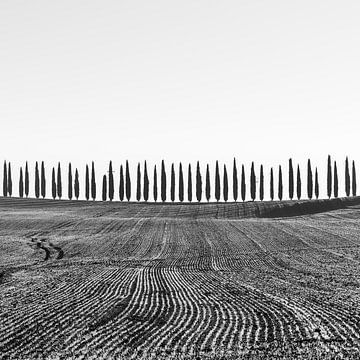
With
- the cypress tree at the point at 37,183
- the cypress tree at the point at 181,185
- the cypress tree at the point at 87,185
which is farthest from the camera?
the cypress tree at the point at 37,183

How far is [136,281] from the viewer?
3120 cm

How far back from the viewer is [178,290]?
27656mm

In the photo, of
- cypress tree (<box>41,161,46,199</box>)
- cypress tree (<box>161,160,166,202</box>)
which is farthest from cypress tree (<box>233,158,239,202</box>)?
cypress tree (<box>41,161,46,199</box>)

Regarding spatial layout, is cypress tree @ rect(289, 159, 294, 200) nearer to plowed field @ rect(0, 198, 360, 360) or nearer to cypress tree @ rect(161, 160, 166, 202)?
cypress tree @ rect(161, 160, 166, 202)

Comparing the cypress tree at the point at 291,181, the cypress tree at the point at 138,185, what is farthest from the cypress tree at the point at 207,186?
the cypress tree at the point at 291,181

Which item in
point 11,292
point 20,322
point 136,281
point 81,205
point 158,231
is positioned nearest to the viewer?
point 20,322

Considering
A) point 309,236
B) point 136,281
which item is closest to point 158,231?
point 309,236

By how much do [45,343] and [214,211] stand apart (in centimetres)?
7137

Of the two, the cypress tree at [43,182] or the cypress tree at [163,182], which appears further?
the cypress tree at [43,182]

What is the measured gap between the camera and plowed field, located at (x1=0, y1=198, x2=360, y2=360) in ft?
54.1

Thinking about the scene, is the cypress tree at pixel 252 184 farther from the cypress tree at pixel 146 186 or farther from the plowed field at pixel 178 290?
the plowed field at pixel 178 290

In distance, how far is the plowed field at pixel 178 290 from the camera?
650 inches

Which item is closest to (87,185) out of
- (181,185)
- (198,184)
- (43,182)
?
(43,182)

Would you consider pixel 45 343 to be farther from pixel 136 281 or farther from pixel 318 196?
pixel 318 196
